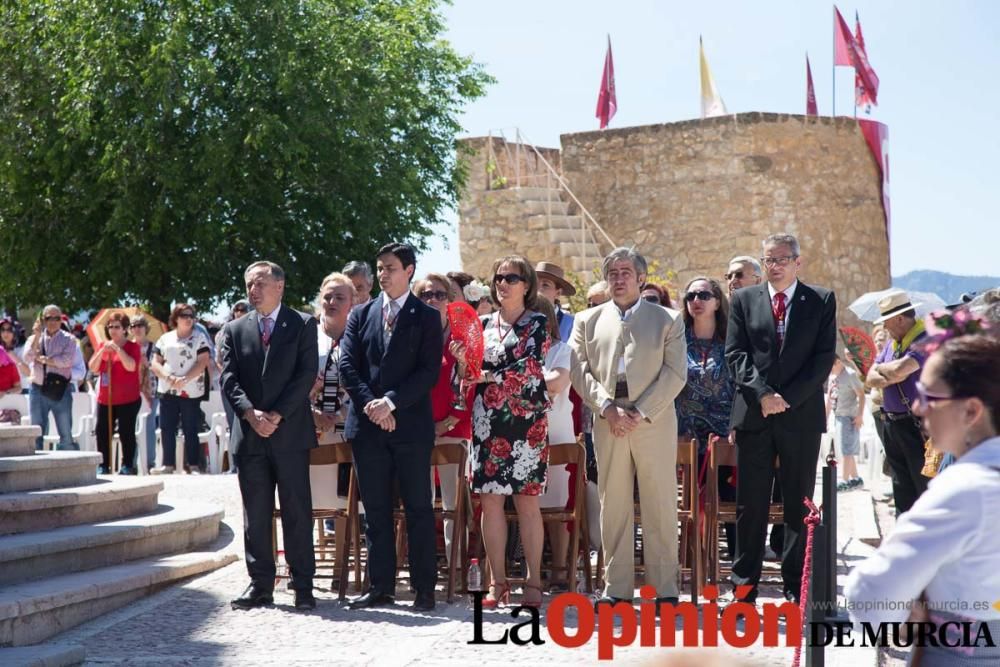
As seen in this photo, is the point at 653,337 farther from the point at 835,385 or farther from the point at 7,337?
the point at 7,337

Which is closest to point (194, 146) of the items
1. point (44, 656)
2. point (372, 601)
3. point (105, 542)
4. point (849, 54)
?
point (849, 54)

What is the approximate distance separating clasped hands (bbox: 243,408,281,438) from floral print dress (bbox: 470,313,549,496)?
1109mm

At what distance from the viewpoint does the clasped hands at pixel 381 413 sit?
289 inches

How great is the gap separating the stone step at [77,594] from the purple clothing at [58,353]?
6431 millimetres

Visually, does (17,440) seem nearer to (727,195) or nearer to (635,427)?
(635,427)

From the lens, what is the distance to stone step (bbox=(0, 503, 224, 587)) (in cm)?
713

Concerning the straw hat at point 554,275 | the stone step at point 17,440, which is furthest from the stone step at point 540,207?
the stone step at point 17,440

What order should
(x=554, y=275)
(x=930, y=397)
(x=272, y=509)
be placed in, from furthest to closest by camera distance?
(x=554, y=275), (x=272, y=509), (x=930, y=397)

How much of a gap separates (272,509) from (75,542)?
1.11 metres

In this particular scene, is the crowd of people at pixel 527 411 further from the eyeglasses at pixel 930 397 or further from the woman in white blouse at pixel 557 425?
the eyeglasses at pixel 930 397

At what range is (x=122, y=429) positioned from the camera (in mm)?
14203

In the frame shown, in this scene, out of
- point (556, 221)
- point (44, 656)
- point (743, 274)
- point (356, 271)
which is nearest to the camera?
point (44, 656)

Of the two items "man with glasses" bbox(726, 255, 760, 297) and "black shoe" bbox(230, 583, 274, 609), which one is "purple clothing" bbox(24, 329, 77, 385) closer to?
"black shoe" bbox(230, 583, 274, 609)

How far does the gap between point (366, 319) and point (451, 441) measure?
966mm
